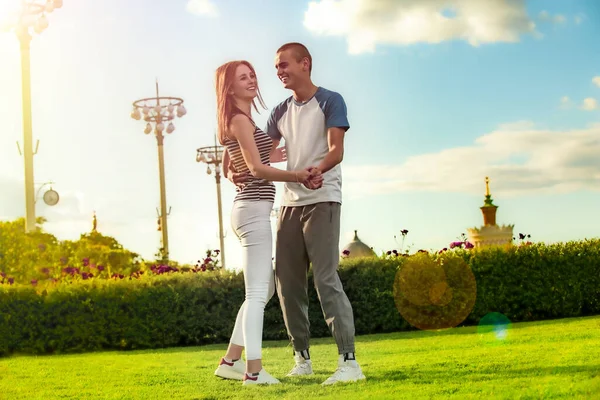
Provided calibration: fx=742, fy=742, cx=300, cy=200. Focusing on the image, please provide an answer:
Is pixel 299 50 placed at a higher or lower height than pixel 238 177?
higher

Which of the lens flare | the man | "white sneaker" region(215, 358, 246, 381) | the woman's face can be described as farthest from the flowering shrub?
the woman's face

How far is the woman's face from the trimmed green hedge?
7.25 metres

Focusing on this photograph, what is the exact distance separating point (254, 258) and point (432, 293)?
7.71 meters

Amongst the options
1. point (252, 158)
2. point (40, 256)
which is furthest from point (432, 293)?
point (40, 256)

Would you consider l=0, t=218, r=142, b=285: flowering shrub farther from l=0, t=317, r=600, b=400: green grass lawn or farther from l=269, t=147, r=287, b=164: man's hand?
l=269, t=147, r=287, b=164: man's hand

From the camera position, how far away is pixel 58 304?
12.1m

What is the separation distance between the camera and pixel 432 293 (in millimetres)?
12594

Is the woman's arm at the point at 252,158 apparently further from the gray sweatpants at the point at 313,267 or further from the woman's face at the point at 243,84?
the gray sweatpants at the point at 313,267

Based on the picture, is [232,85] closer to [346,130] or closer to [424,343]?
[346,130]

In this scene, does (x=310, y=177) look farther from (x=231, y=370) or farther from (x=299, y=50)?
(x=231, y=370)

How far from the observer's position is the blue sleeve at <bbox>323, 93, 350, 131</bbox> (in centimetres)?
548

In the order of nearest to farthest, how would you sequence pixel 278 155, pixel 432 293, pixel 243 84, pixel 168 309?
pixel 243 84, pixel 278 155, pixel 168 309, pixel 432 293

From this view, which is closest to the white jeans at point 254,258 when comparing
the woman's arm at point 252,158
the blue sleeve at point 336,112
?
the woman's arm at point 252,158

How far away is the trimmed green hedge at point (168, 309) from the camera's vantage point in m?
12.0
